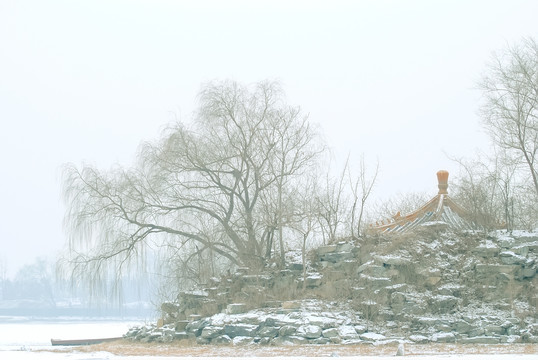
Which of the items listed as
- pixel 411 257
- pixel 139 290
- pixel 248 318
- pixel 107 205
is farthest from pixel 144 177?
pixel 411 257

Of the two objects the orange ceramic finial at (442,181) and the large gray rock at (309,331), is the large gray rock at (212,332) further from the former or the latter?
the orange ceramic finial at (442,181)

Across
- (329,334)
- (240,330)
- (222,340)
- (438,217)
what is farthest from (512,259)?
(222,340)

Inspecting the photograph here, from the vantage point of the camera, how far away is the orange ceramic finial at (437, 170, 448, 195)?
2066 centimetres

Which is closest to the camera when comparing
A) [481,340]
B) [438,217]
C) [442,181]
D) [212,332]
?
[481,340]

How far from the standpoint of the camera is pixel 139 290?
21469 millimetres

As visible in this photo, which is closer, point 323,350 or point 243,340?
point 323,350

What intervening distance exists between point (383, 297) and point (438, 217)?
3.68 m

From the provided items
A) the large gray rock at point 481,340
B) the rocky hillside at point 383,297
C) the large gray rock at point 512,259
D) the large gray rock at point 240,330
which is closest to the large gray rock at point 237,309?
the rocky hillside at point 383,297

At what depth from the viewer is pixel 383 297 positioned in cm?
1734

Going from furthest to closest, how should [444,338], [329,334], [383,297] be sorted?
1. [383,297]
2. [329,334]
3. [444,338]

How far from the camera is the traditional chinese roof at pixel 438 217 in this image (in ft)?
65.3

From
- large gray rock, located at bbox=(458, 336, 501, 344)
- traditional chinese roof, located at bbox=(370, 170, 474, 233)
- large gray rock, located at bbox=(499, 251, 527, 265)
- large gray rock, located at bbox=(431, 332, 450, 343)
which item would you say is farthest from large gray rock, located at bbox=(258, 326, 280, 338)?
large gray rock, located at bbox=(499, 251, 527, 265)

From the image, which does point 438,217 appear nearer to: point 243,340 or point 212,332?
point 243,340

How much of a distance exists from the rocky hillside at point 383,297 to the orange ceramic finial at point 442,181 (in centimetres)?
146
